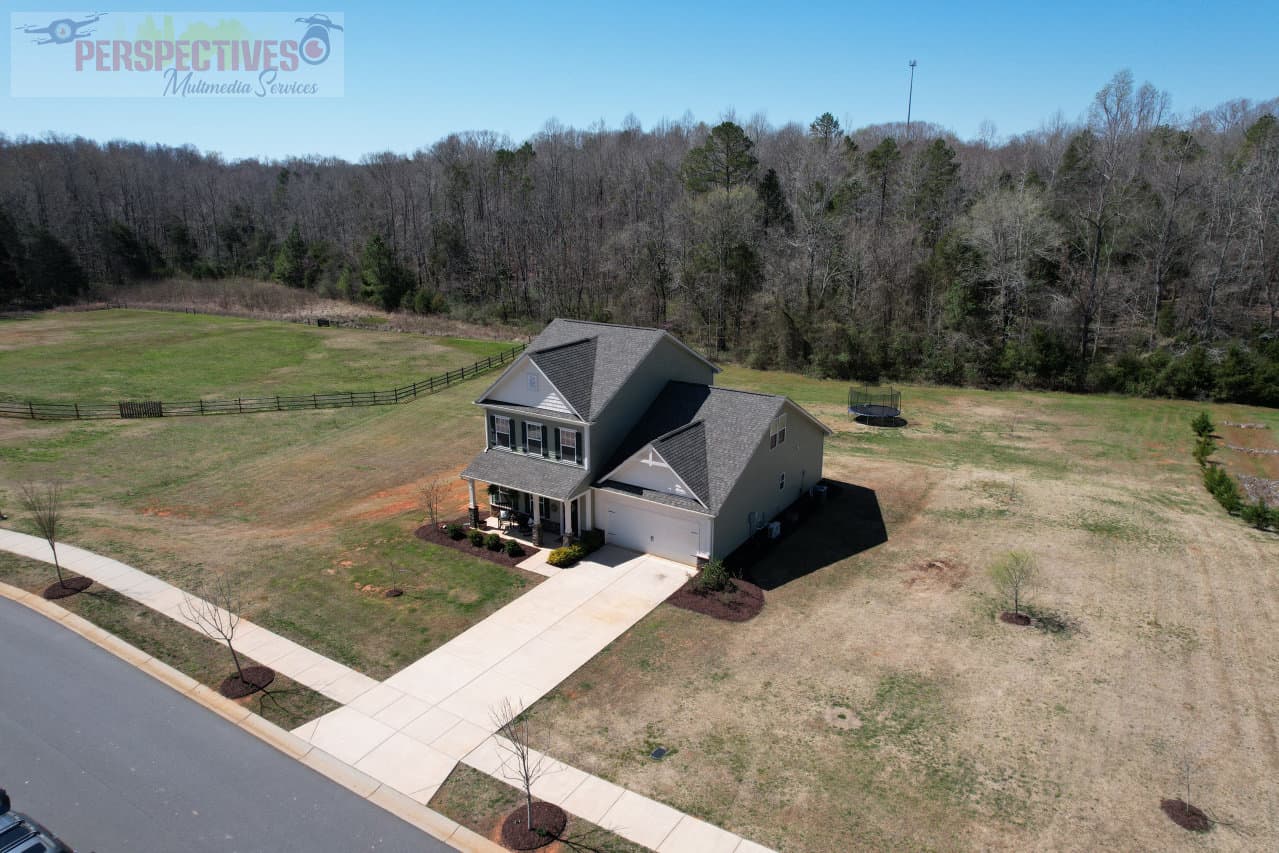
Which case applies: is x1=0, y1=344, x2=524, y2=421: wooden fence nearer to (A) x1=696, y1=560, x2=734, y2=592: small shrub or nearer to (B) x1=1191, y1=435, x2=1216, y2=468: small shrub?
(A) x1=696, y1=560, x2=734, y2=592: small shrub

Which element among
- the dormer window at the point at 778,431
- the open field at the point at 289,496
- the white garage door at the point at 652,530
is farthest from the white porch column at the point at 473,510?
the dormer window at the point at 778,431

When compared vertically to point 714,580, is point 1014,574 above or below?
above

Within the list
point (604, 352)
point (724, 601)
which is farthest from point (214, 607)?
point (604, 352)

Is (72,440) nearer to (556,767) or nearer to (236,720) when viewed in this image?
(236,720)

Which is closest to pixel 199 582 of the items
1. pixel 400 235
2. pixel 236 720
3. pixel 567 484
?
pixel 236 720

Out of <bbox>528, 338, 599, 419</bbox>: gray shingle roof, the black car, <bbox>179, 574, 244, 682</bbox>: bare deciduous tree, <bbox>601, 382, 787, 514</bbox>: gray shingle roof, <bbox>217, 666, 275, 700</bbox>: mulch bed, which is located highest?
<bbox>528, 338, 599, 419</bbox>: gray shingle roof

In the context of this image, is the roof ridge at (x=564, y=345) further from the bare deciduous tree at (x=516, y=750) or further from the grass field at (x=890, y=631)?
the bare deciduous tree at (x=516, y=750)

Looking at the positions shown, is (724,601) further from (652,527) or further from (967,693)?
(967,693)

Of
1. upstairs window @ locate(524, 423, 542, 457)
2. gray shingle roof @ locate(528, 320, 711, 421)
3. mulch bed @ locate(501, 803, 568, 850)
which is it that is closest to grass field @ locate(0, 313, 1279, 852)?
mulch bed @ locate(501, 803, 568, 850)
